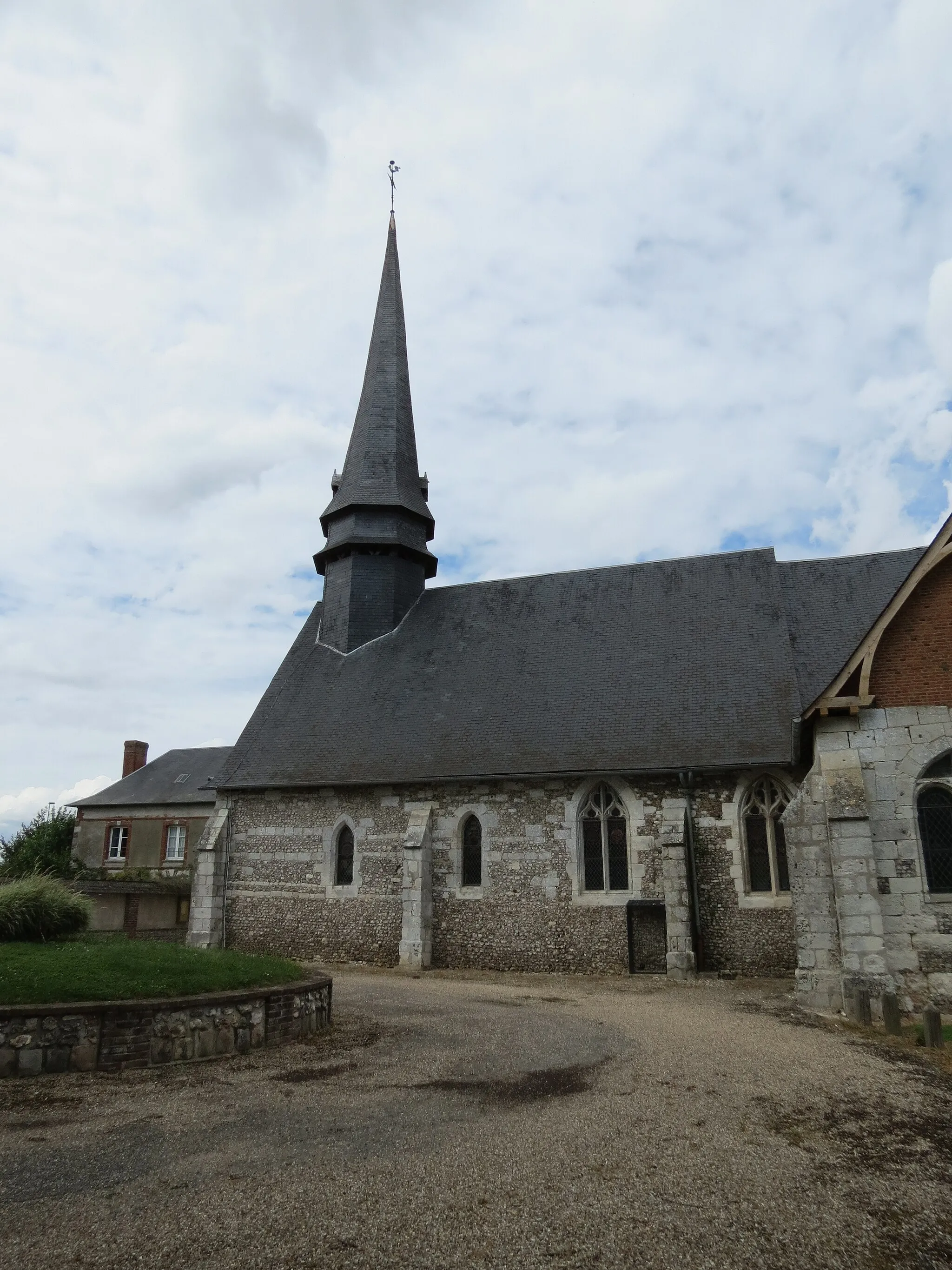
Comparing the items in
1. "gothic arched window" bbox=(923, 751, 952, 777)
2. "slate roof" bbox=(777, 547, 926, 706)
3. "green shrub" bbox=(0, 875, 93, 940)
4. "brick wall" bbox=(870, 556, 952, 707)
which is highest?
"slate roof" bbox=(777, 547, 926, 706)

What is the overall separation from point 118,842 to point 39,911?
78.7 ft

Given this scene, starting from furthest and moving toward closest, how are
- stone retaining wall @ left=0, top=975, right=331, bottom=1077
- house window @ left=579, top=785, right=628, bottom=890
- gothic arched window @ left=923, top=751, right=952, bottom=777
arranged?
house window @ left=579, top=785, right=628, bottom=890, gothic arched window @ left=923, top=751, right=952, bottom=777, stone retaining wall @ left=0, top=975, right=331, bottom=1077

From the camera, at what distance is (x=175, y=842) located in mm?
30141

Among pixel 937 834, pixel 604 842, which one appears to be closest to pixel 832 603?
pixel 604 842

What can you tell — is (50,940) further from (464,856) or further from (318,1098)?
(464,856)

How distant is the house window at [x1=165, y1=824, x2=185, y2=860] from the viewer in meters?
30.0

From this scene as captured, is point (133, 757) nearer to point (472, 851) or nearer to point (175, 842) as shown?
point (175, 842)

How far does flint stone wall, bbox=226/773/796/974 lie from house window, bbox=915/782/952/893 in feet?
14.4

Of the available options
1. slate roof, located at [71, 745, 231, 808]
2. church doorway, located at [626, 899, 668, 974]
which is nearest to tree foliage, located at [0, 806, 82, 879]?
slate roof, located at [71, 745, 231, 808]

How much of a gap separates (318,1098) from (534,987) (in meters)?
7.76

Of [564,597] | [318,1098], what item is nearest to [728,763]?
[564,597]

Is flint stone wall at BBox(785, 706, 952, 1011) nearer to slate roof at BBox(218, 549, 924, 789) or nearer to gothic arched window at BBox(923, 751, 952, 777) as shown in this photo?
gothic arched window at BBox(923, 751, 952, 777)

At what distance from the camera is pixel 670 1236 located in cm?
389

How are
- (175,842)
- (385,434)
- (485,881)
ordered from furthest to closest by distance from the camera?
(175,842)
(385,434)
(485,881)
